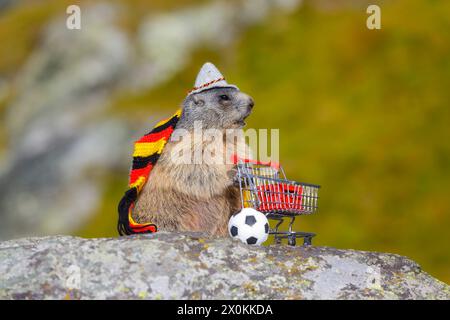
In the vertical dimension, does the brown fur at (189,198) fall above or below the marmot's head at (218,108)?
below

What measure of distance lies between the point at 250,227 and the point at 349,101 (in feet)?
95.8

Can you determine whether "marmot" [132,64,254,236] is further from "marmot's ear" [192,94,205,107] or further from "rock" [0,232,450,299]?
"rock" [0,232,450,299]

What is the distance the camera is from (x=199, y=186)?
44.0 feet

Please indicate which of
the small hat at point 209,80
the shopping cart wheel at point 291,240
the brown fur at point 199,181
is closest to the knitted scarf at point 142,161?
the brown fur at point 199,181

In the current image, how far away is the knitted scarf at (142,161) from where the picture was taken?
13133 mm

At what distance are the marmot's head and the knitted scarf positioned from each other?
388 millimetres

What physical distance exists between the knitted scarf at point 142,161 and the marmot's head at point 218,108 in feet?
1.27

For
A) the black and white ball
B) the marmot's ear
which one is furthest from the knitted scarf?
the black and white ball

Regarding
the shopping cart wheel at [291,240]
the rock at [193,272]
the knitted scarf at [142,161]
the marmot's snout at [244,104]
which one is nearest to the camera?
the rock at [193,272]

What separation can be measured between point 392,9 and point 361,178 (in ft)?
41.2

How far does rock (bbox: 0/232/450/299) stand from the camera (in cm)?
1002

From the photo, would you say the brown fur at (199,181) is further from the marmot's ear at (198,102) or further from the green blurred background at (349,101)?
the green blurred background at (349,101)

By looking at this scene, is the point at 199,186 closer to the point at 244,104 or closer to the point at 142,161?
the point at 142,161

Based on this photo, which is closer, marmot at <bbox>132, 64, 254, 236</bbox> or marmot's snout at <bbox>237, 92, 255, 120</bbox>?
marmot at <bbox>132, 64, 254, 236</bbox>
